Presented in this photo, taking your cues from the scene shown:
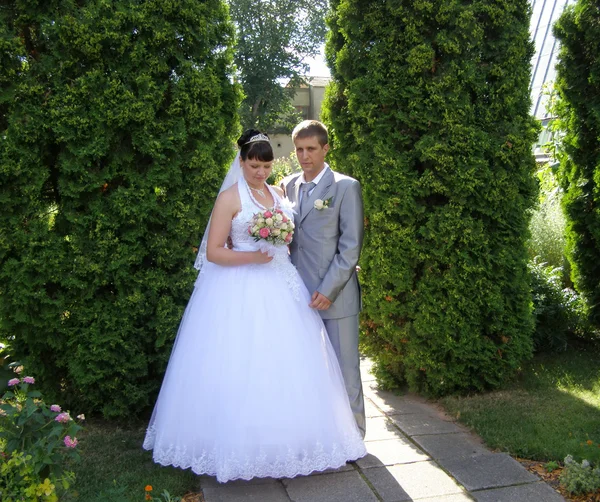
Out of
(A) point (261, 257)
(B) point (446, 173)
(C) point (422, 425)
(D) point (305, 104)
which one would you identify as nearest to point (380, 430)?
(C) point (422, 425)

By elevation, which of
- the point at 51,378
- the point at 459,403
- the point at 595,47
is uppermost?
the point at 595,47

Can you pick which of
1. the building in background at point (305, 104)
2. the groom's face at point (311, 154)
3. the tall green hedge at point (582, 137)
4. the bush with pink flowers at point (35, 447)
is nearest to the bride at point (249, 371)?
the groom's face at point (311, 154)

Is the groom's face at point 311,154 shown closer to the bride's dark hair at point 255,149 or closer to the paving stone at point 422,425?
the bride's dark hair at point 255,149

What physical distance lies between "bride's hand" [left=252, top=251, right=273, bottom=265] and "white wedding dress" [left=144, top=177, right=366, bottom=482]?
0.08 m

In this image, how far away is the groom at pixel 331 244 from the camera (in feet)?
12.6

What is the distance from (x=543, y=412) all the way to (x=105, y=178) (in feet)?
12.8

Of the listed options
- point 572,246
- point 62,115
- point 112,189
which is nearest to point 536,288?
point 572,246

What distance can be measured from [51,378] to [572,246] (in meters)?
5.44

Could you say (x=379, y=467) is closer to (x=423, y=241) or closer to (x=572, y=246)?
(x=423, y=241)

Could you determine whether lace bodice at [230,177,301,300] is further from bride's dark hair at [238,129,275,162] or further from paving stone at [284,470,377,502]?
paving stone at [284,470,377,502]

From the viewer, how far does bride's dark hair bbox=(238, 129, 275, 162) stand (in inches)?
147

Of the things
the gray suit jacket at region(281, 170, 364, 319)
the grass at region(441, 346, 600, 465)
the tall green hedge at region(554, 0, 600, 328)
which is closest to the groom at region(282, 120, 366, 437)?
the gray suit jacket at region(281, 170, 364, 319)

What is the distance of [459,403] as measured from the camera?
4.82 meters

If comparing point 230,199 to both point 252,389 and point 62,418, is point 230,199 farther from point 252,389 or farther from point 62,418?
point 62,418
